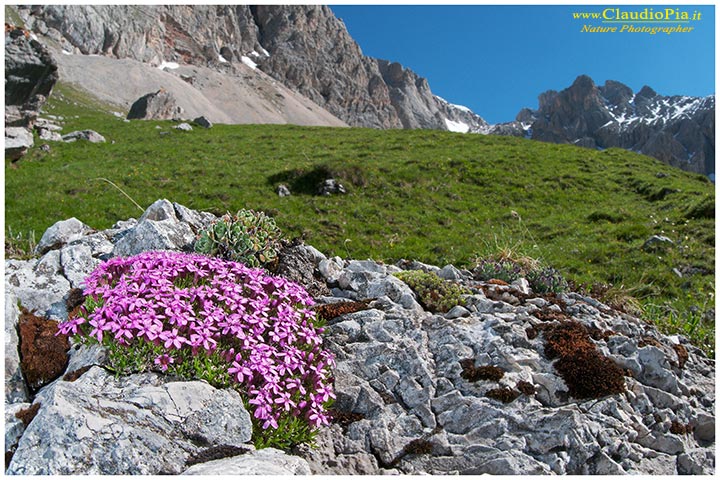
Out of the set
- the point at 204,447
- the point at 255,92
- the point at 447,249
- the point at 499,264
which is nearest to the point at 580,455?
the point at 204,447

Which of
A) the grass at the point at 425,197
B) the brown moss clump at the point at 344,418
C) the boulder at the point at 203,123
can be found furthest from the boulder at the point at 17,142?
the brown moss clump at the point at 344,418

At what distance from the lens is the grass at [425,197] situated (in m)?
18.3

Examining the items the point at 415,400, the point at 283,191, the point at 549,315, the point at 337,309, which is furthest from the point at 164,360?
the point at 283,191

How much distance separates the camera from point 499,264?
1308cm

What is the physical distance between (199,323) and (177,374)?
66cm

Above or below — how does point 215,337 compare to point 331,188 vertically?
below

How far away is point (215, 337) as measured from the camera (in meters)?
6.34

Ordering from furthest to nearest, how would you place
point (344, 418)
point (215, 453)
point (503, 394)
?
point (503, 394) → point (344, 418) → point (215, 453)

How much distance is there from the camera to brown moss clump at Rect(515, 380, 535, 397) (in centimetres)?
714

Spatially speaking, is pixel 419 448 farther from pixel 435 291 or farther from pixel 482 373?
pixel 435 291

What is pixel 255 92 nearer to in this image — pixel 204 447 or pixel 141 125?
pixel 141 125

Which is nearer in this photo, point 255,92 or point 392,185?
point 392,185

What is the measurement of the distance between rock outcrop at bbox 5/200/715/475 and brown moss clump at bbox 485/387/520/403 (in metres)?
0.02

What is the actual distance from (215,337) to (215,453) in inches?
59.1
